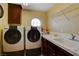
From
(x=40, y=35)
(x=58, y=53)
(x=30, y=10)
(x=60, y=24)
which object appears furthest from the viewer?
(x=60, y=24)

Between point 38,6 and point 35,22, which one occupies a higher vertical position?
point 38,6

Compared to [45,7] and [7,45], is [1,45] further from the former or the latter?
[45,7]

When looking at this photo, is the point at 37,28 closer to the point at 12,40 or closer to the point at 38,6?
the point at 38,6

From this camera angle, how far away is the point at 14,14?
1.55 metres

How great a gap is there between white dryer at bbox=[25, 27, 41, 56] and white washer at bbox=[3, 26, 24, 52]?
0.09 m

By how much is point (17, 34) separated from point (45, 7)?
60 cm

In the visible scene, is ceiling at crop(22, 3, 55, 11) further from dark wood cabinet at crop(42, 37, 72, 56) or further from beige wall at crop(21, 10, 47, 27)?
dark wood cabinet at crop(42, 37, 72, 56)

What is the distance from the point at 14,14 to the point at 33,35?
436mm

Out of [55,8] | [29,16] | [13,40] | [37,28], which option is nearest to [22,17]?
[29,16]

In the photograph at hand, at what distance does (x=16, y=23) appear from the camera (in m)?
1.55

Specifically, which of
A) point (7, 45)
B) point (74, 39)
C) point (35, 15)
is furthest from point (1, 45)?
point (74, 39)

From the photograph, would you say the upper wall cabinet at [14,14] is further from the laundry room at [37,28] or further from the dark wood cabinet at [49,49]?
the dark wood cabinet at [49,49]

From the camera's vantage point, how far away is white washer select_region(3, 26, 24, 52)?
1584mm

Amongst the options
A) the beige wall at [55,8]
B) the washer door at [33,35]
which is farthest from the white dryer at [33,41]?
the beige wall at [55,8]
